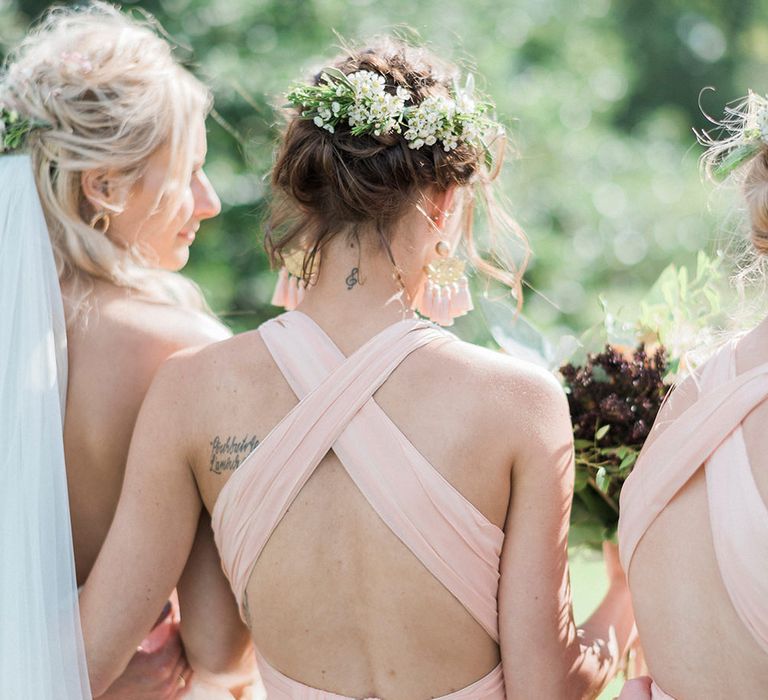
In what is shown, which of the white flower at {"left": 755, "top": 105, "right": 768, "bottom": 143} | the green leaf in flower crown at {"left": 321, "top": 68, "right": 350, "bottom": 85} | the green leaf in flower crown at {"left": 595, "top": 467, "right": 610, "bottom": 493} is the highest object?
the white flower at {"left": 755, "top": 105, "right": 768, "bottom": 143}

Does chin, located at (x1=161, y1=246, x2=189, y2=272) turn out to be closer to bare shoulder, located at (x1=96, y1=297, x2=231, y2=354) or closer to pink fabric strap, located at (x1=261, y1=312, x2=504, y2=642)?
bare shoulder, located at (x1=96, y1=297, x2=231, y2=354)

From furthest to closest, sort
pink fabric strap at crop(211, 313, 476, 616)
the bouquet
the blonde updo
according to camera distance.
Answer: the bouquet
pink fabric strap at crop(211, 313, 476, 616)
the blonde updo

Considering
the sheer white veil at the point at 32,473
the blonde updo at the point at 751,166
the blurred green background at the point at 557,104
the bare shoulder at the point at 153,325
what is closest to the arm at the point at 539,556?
the blonde updo at the point at 751,166

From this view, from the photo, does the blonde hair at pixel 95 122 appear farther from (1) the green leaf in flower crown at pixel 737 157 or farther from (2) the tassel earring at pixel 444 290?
(1) the green leaf in flower crown at pixel 737 157

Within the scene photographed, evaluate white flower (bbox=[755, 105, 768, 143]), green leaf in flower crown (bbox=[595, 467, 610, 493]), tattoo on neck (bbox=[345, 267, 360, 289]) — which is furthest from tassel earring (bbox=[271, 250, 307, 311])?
white flower (bbox=[755, 105, 768, 143])

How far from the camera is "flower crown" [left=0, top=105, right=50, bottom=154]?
246cm

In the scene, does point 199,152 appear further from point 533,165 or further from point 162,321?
point 533,165

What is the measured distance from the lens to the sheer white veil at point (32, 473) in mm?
2299

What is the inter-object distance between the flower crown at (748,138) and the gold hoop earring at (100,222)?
142 centimetres

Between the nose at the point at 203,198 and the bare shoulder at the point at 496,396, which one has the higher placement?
the bare shoulder at the point at 496,396

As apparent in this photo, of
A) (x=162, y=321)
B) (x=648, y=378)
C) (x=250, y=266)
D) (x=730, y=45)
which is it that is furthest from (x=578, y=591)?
(x=730, y=45)

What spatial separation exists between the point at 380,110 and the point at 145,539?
3.51ft

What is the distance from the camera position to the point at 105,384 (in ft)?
7.93

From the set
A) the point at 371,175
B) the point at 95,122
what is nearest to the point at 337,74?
the point at 371,175
